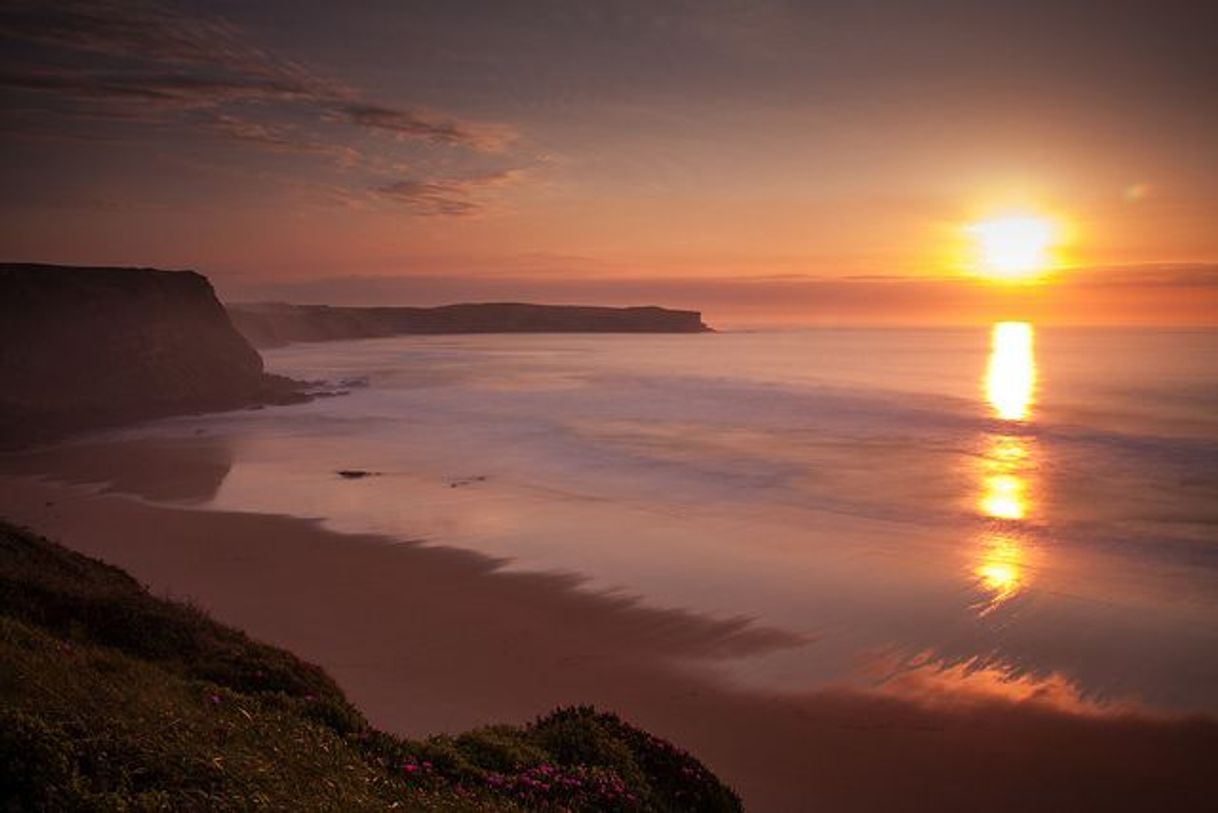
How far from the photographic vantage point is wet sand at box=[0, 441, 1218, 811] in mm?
13453

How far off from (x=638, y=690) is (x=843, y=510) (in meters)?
20.0

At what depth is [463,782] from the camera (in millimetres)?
9375

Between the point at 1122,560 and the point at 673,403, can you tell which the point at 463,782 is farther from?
the point at 673,403

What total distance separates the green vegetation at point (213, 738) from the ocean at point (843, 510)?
25.2 ft

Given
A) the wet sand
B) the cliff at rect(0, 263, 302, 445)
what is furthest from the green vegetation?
the cliff at rect(0, 263, 302, 445)

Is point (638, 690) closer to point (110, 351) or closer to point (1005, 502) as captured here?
point (1005, 502)

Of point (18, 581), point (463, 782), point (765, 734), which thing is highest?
point (18, 581)

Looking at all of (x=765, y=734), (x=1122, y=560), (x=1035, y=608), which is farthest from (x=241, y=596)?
(x=1122, y=560)

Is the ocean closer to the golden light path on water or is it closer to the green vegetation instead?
the golden light path on water

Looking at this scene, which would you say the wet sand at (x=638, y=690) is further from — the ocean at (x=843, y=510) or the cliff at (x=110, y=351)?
the cliff at (x=110, y=351)

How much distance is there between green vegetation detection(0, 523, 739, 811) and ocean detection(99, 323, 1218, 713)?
25.2ft

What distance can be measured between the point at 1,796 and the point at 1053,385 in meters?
109

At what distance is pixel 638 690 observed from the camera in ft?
55.2

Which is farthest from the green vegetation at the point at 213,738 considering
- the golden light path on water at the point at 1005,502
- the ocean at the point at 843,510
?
the golden light path on water at the point at 1005,502
